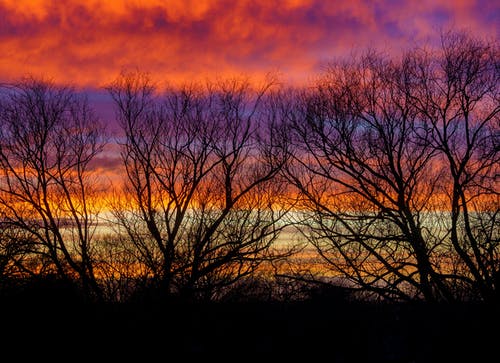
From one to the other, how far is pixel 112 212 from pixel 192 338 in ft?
37.9

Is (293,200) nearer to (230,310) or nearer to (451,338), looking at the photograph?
(230,310)

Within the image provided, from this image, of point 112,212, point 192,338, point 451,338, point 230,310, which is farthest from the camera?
point 112,212

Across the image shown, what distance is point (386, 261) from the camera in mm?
21641

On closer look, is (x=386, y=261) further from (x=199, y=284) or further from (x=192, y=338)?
(x=192, y=338)

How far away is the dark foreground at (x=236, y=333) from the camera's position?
40.5 ft

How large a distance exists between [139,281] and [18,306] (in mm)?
5528

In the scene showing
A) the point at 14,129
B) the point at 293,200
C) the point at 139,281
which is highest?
the point at 14,129

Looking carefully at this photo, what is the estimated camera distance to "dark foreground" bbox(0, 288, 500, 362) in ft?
40.5

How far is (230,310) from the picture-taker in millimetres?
14344

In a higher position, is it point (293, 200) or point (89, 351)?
point (293, 200)

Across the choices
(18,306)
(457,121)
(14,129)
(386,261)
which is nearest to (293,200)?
(386,261)

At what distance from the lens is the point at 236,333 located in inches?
534

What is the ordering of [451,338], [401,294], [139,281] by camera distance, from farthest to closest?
[401,294]
[139,281]
[451,338]

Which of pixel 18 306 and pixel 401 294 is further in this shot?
pixel 401 294
